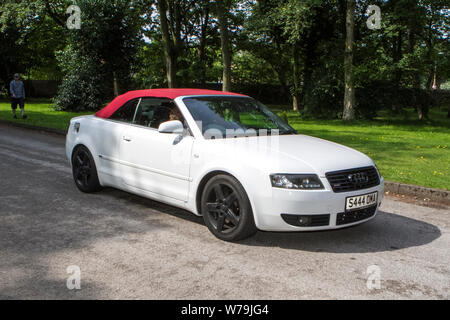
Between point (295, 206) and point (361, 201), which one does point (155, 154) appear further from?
point (361, 201)

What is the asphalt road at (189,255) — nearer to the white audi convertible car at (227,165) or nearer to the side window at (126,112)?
the white audi convertible car at (227,165)

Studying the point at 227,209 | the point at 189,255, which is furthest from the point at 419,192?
the point at 189,255

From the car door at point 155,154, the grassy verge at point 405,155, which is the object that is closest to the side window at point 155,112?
the car door at point 155,154

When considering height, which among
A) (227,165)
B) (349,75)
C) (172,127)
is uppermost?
(349,75)

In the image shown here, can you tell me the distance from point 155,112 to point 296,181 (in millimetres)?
2297

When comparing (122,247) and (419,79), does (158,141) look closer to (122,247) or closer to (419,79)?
(122,247)

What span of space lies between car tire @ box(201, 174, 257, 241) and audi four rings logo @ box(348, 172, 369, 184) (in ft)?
3.47

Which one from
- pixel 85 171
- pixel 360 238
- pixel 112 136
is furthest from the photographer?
pixel 85 171

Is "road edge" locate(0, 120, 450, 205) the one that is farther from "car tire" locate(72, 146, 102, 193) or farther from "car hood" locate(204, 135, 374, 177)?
"car tire" locate(72, 146, 102, 193)

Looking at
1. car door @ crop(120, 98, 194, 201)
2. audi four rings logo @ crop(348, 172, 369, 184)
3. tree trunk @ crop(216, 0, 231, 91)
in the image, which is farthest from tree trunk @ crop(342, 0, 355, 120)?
audi four rings logo @ crop(348, 172, 369, 184)

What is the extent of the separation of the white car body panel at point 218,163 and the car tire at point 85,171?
0.14 m

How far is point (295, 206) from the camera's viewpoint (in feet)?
14.3

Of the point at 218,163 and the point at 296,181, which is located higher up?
the point at 218,163
